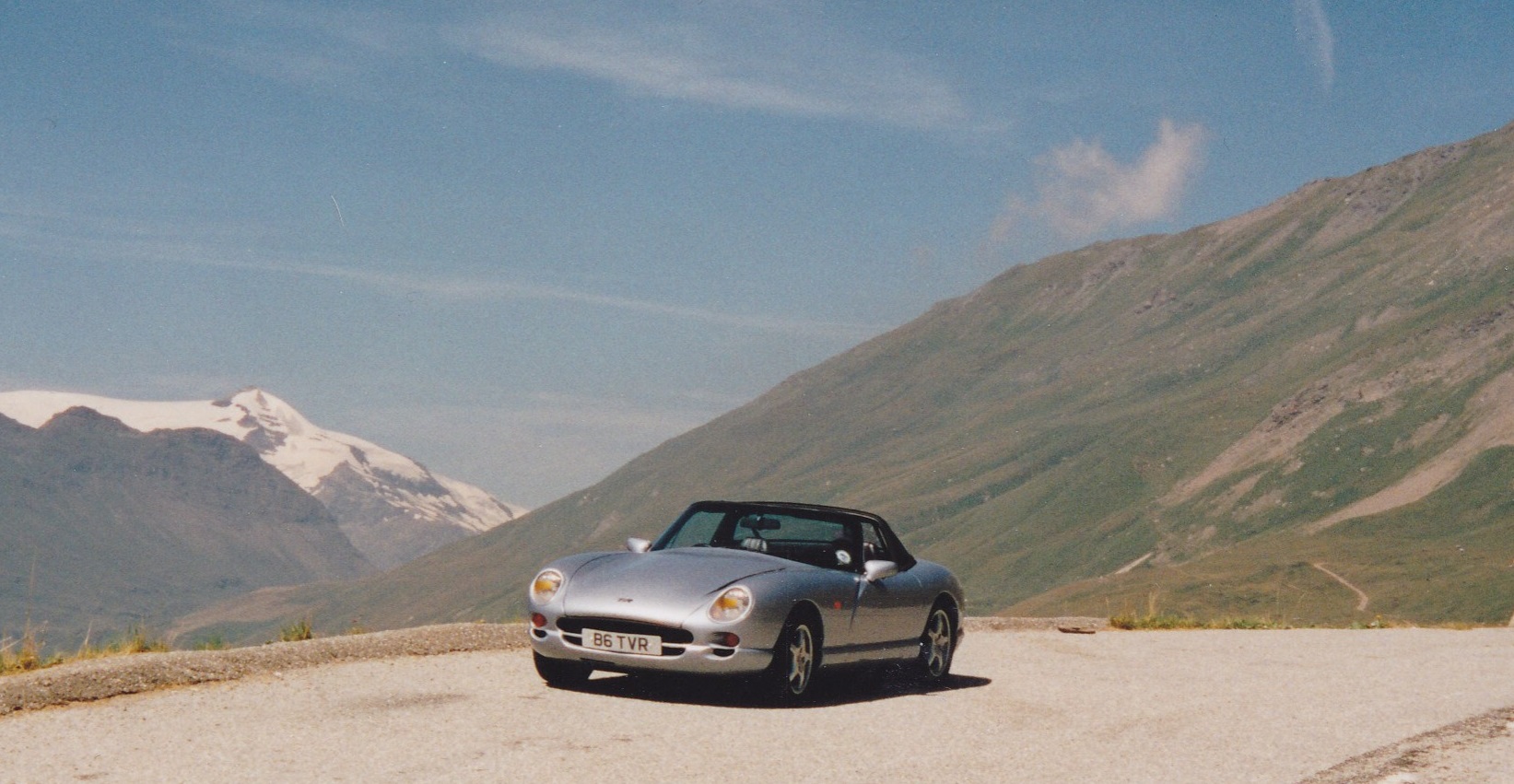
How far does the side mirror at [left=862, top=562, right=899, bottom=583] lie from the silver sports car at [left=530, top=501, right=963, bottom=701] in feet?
0.03

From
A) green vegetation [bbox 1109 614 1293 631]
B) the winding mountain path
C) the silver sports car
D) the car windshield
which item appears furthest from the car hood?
the winding mountain path

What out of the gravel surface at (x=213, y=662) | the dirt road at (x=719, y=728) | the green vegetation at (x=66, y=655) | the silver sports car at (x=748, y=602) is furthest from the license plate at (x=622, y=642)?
the green vegetation at (x=66, y=655)

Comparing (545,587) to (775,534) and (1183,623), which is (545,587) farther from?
(1183,623)

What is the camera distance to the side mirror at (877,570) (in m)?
12.5

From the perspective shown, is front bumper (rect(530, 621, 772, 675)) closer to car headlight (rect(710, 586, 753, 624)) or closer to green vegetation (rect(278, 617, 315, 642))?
car headlight (rect(710, 586, 753, 624))

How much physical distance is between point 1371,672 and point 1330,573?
14355 centimetres

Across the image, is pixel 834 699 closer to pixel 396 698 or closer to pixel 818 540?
pixel 818 540

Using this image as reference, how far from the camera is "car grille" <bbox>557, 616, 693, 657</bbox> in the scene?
1110 centimetres

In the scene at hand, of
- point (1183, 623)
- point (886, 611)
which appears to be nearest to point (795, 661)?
point (886, 611)

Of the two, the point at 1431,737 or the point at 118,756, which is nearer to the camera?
the point at 118,756

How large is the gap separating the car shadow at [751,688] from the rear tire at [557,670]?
0.37 ft

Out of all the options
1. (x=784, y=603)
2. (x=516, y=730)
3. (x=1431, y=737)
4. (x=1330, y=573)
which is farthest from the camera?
(x=1330, y=573)

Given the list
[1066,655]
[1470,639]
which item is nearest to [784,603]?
[1066,655]

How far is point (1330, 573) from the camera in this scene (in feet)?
491
